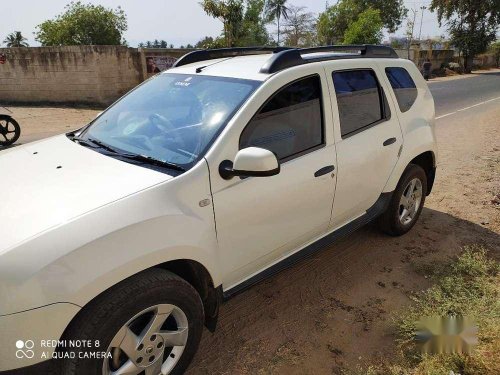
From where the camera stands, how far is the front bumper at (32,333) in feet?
5.17

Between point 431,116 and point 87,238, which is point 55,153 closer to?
point 87,238

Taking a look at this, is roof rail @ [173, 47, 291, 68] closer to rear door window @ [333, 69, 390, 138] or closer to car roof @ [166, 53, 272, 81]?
car roof @ [166, 53, 272, 81]

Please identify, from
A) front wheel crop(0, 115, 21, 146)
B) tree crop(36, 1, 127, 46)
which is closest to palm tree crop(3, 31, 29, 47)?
tree crop(36, 1, 127, 46)

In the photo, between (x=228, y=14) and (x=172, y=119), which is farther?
(x=228, y=14)

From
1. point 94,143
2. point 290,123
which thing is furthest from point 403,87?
point 94,143

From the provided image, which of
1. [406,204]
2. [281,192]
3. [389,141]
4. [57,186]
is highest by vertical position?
[57,186]

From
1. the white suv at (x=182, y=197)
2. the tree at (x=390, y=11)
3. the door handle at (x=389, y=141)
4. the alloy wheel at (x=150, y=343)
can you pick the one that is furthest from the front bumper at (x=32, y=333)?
the tree at (x=390, y=11)

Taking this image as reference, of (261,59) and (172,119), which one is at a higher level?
(261,59)

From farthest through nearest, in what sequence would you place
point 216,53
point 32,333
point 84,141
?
1. point 216,53
2. point 84,141
3. point 32,333

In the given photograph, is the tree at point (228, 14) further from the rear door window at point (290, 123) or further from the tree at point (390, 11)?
the tree at point (390, 11)

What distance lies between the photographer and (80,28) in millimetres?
38062

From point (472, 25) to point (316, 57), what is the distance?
139 feet

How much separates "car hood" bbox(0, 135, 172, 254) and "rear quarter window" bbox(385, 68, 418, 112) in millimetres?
2522

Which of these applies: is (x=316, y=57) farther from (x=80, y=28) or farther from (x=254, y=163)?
(x=80, y=28)
